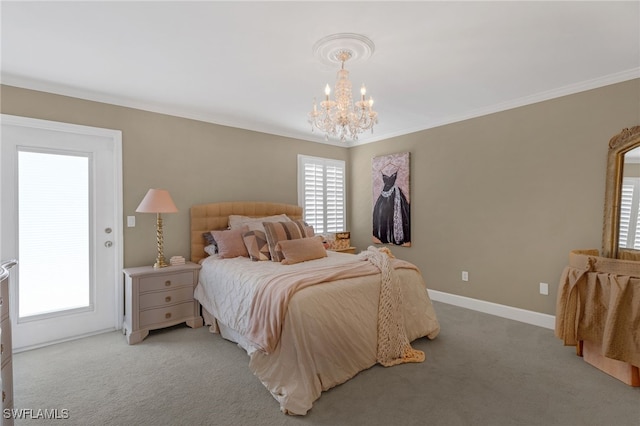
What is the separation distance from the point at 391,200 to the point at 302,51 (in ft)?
9.56

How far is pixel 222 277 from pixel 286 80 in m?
1.96

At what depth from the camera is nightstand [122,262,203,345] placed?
302cm

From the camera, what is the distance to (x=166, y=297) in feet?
10.6

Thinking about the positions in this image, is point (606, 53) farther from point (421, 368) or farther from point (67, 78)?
point (67, 78)

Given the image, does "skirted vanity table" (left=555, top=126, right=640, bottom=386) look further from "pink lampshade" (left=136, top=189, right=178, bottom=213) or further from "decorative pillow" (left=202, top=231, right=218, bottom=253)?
"pink lampshade" (left=136, top=189, right=178, bottom=213)

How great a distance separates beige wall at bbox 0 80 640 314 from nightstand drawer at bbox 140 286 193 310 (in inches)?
21.7

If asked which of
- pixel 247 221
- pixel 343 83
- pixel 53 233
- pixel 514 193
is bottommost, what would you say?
pixel 53 233

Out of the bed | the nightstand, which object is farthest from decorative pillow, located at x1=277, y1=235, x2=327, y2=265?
the nightstand

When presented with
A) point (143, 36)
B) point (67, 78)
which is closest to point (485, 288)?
point (143, 36)

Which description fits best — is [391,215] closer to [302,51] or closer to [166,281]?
[302,51]

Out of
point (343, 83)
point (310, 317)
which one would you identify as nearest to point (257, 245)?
point (310, 317)

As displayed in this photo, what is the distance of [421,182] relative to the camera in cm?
448

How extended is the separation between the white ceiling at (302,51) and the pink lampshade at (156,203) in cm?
104

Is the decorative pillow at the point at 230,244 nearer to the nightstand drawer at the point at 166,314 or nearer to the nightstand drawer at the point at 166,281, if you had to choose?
the nightstand drawer at the point at 166,281
